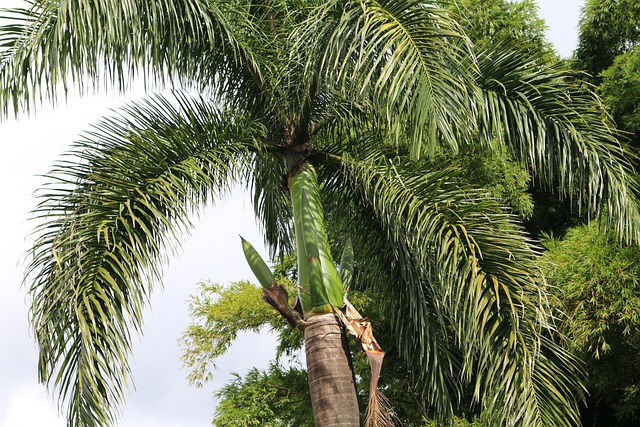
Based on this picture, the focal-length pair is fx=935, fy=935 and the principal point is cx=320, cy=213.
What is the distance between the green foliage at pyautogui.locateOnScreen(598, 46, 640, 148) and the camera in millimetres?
10344

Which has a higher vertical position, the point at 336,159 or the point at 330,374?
the point at 336,159

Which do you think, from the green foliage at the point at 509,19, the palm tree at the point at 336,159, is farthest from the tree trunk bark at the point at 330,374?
the green foliage at the point at 509,19

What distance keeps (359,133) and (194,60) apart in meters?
1.32

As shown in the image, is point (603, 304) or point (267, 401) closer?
point (603, 304)

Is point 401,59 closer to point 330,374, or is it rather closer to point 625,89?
point 330,374

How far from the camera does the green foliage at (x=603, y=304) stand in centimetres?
845

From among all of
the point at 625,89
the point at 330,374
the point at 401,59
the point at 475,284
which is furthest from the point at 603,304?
the point at 401,59

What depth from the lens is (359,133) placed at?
682 centimetres

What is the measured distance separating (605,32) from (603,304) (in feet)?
15.6

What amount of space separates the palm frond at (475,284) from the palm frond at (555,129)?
0.50m

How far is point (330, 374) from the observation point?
572cm

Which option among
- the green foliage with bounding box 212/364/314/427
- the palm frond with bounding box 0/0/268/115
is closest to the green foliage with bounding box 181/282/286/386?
the green foliage with bounding box 212/364/314/427

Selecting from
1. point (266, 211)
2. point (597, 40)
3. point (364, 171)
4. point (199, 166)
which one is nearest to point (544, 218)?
point (597, 40)

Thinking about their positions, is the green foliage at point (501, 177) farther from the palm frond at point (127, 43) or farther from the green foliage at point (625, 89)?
the palm frond at point (127, 43)
